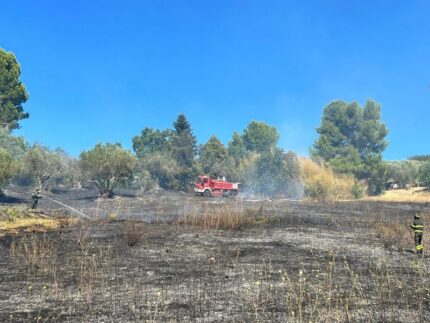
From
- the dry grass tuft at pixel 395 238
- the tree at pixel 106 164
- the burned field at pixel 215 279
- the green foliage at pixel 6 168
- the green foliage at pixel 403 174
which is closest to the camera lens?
the burned field at pixel 215 279

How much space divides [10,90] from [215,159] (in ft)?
121

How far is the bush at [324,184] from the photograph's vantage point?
50.0 m

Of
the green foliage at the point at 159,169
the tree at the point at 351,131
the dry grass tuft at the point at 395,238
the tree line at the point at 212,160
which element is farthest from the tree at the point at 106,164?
the tree at the point at 351,131

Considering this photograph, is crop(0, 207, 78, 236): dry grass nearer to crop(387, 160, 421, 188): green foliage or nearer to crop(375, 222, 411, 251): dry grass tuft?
crop(375, 222, 411, 251): dry grass tuft

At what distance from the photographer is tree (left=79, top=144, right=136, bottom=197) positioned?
4156cm

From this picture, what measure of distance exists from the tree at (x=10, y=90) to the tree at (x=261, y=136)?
58865mm

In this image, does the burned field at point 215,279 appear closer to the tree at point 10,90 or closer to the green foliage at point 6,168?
the green foliage at point 6,168

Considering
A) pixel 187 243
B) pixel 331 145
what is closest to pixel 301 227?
pixel 187 243

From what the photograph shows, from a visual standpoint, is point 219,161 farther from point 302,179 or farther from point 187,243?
point 187,243

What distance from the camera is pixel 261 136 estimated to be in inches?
4203

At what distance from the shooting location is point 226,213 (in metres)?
21.2

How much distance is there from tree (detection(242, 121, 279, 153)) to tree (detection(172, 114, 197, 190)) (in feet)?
82.3

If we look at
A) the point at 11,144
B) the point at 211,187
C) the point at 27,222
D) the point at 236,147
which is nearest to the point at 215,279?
the point at 27,222

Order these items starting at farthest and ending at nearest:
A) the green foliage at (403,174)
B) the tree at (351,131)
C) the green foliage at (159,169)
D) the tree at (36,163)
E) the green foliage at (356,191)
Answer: the tree at (351,131)
the green foliage at (159,169)
the green foliage at (403,174)
the green foliage at (356,191)
the tree at (36,163)
